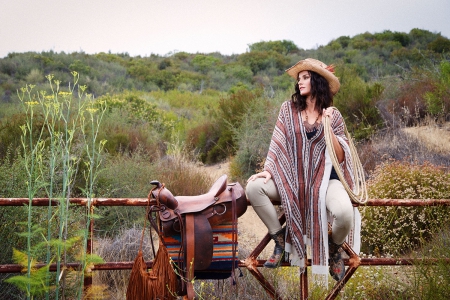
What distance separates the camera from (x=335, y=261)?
3.14 metres

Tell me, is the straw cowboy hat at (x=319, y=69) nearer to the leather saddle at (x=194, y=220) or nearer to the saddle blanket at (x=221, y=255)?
the leather saddle at (x=194, y=220)

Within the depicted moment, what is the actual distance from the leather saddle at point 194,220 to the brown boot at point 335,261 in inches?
26.2

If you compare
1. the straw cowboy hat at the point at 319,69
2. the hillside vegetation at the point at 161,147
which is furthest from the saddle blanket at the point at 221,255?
the straw cowboy hat at the point at 319,69

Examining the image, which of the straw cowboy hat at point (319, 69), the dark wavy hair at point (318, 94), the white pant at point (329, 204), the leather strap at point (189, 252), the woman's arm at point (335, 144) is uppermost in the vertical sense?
the straw cowboy hat at point (319, 69)

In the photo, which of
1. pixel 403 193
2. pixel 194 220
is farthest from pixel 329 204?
pixel 403 193

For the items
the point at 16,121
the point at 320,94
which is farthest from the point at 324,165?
the point at 16,121

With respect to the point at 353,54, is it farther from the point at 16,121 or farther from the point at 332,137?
the point at 332,137

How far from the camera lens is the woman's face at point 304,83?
3.46 metres

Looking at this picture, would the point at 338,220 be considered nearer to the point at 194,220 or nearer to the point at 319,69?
the point at 194,220

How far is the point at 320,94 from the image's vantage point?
136 inches

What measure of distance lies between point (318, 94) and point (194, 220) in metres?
1.34

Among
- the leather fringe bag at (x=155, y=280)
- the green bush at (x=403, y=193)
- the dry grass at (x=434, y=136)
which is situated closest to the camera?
the leather fringe bag at (x=155, y=280)

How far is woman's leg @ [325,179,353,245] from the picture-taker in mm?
2914

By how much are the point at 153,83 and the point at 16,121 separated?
62.3 ft
